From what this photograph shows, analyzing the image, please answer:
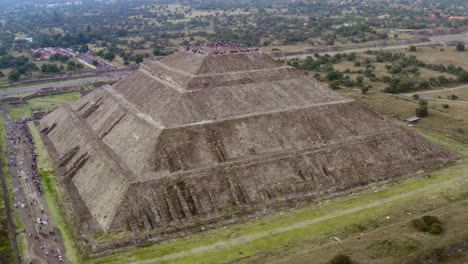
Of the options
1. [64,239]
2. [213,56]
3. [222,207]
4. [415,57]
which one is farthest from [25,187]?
[415,57]

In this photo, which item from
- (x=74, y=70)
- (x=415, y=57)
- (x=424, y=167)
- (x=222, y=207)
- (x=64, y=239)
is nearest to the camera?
(x=64, y=239)

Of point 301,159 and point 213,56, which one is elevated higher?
point 213,56

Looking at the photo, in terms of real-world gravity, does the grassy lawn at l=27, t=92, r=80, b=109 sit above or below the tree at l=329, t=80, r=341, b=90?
below

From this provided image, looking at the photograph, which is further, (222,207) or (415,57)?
(415,57)

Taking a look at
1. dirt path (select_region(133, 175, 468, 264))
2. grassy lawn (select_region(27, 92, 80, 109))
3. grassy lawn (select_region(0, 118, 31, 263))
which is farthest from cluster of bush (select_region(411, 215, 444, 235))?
grassy lawn (select_region(27, 92, 80, 109))

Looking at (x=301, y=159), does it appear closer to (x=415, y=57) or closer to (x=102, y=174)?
(x=102, y=174)

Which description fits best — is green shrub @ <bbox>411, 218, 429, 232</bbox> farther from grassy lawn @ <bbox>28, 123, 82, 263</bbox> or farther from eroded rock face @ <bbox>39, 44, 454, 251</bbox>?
grassy lawn @ <bbox>28, 123, 82, 263</bbox>

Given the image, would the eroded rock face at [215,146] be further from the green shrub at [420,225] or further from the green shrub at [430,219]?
the green shrub at [430,219]
